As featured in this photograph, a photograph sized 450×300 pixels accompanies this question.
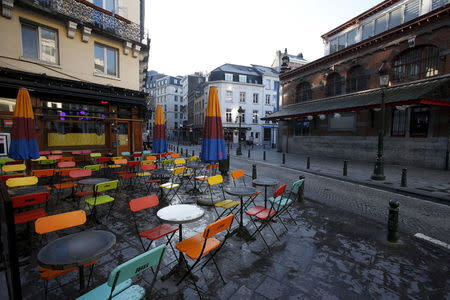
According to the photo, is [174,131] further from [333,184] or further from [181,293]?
[181,293]

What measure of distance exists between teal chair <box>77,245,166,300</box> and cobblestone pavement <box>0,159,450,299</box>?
775 millimetres

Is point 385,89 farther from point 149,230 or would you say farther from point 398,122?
point 149,230

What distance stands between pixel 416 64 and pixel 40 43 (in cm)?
2110

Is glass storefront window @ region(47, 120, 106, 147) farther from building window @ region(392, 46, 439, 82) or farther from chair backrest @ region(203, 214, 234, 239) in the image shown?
building window @ region(392, 46, 439, 82)

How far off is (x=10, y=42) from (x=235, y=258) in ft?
40.6

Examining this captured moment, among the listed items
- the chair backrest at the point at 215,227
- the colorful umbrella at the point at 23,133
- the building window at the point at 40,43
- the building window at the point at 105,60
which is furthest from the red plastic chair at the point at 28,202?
the building window at the point at 105,60

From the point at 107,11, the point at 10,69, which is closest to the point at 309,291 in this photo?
the point at 10,69

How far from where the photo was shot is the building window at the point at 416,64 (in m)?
13.0

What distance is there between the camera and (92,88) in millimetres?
10977

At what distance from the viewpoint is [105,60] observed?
1220cm

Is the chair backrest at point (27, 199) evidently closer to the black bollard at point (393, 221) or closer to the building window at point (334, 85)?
the black bollard at point (393, 221)

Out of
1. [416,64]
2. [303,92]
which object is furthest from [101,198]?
[303,92]

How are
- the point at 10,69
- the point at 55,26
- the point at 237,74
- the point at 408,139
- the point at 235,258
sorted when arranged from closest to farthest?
the point at 235,258 < the point at 10,69 < the point at 55,26 < the point at 408,139 < the point at 237,74

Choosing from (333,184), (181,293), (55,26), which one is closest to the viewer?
(181,293)
